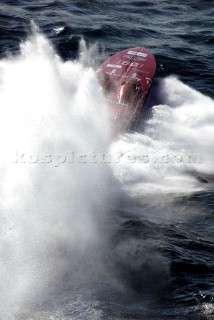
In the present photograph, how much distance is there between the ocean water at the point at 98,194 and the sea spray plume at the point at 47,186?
36 mm

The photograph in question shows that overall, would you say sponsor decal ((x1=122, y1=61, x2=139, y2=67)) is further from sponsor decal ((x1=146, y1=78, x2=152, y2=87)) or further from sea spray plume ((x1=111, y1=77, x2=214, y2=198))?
sea spray plume ((x1=111, y1=77, x2=214, y2=198))

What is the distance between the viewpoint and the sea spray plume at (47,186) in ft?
33.6

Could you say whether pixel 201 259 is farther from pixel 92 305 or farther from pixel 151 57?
pixel 151 57

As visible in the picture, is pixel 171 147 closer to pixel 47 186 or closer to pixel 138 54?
pixel 47 186

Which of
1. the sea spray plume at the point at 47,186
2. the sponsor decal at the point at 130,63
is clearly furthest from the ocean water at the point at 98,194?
the sponsor decal at the point at 130,63

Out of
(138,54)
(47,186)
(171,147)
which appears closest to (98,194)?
(47,186)

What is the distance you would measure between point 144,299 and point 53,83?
1075 cm

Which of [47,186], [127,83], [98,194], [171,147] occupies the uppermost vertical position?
[47,186]

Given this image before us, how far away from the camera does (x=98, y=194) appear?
1376cm

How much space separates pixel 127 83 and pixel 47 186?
7.98 meters

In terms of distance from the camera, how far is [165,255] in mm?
11297

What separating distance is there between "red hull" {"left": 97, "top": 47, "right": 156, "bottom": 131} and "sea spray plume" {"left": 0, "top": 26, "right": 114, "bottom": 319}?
73 centimetres

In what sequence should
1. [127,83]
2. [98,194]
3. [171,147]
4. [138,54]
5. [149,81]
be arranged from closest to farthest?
[98,194] → [171,147] → [127,83] → [149,81] → [138,54]

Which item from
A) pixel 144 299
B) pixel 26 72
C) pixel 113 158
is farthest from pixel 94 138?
pixel 144 299
